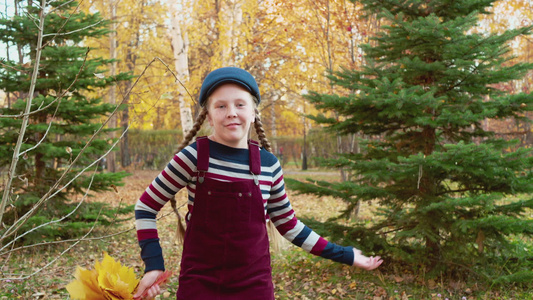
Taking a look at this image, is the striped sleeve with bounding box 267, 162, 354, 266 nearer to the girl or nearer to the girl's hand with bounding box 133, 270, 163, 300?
the girl

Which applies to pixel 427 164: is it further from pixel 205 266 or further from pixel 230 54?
pixel 230 54

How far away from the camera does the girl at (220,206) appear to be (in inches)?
70.2

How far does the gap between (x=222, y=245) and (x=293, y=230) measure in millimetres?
449

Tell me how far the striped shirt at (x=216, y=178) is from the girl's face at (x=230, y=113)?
6 cm

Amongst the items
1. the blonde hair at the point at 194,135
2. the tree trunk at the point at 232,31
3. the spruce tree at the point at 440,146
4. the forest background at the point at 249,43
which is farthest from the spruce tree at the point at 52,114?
the tree trunk at the point at 232,31

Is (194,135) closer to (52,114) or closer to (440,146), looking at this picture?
(440,146)

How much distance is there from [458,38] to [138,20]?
13.4m

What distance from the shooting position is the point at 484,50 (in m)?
3.95

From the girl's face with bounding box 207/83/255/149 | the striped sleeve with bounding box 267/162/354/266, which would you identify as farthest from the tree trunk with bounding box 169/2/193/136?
the girl's face with bounding box 207/83/255/149

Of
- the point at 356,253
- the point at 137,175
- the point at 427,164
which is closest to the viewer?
the point at 356,253

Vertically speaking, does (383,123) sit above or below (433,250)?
above

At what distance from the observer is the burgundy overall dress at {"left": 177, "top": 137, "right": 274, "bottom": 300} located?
1777mm

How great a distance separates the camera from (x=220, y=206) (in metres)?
1.82

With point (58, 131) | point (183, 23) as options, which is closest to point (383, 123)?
point (58, 131)
